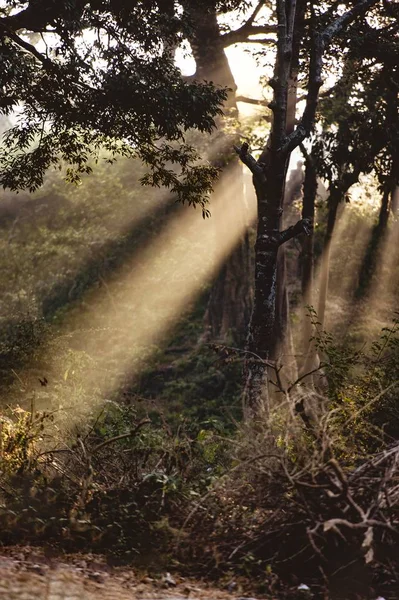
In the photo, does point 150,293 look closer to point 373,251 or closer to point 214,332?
point 214,332

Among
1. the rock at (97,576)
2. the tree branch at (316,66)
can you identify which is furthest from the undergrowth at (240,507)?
the tree branch at (316,66)

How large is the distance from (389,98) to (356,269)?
9.65 meters

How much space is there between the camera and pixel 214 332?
70.7ft

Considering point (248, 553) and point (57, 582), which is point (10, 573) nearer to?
point (57, 582)

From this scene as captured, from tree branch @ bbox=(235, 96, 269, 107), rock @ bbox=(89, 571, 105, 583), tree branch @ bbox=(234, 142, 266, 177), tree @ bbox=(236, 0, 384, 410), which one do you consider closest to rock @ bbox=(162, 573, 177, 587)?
rock @ bbox=(89, 571, 105, 583)

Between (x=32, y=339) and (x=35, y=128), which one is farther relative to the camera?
(x=32, y=339)

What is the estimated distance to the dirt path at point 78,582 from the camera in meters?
4.98

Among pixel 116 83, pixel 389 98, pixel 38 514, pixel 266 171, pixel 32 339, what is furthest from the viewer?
pixel 389 98

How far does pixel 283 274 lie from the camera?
1719 cm

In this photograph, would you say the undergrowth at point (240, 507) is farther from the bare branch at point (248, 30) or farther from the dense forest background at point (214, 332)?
the bare branch at point (248, 30)

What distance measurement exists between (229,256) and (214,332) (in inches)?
96.6

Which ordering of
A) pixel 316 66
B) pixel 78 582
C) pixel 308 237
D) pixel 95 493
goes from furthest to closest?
pixel 308 237, pixel 316 66, pixel 95 493, pixel 78 582

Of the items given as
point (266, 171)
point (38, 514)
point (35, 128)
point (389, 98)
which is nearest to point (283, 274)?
point (389, 98)

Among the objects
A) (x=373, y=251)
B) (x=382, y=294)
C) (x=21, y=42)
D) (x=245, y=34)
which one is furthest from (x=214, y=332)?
(x=21, y=42)
